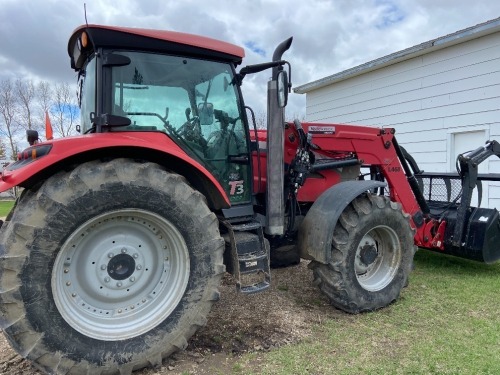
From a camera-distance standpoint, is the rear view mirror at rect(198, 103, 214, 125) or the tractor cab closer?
the tractor cab

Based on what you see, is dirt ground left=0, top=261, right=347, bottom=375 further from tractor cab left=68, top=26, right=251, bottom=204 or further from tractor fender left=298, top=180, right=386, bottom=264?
tractor cab left=68, top=26, right=251, bottom=204

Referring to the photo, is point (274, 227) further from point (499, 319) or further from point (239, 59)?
point (499, 319)

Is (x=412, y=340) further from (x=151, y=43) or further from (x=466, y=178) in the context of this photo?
(x=151, y=43)

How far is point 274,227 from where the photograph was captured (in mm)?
3818

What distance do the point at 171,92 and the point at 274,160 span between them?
1.10m

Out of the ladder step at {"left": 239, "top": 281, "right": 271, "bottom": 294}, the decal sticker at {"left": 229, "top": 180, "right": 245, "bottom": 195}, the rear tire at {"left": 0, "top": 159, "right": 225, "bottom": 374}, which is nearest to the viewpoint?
the rear tire at {"left": 0, "top": 159, "right": 225, "bottom": 374}

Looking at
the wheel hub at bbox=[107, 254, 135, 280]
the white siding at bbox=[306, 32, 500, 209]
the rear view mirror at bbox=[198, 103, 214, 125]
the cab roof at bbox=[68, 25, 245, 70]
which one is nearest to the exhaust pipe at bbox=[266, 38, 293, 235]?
the cab roof at bbox=[68, 25, 245, 70]

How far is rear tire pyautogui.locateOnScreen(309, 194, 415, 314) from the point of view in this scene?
153 inches

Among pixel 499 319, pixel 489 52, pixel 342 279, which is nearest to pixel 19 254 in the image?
pixel 342 279

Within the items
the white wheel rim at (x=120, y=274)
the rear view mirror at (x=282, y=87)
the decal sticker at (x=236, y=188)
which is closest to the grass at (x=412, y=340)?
the white wheel rim at (x=120, y=274)

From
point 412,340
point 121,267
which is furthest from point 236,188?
point 412,340

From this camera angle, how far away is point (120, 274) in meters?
2.96

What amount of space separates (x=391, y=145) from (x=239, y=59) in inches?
96.4

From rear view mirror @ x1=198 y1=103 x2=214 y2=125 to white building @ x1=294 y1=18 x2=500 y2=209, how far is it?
Result: 20.1 ft
